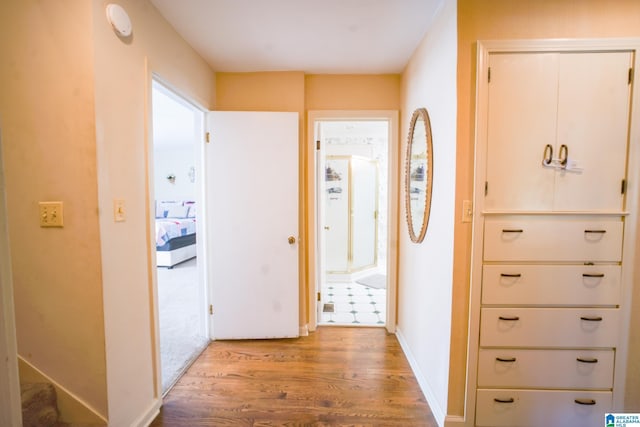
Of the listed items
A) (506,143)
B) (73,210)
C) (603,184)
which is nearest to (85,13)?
(73,210)

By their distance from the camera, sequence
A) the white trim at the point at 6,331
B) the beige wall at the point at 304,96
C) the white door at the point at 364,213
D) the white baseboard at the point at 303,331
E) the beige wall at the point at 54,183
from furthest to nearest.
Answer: the white door at the point at 364,213 < the white baseboard at the point at 303,331 < the beige wall at the point at 304,96 < the beige wall at the point at 54,183 < the white trim at the point at 6,331

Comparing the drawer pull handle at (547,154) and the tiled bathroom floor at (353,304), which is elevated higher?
the drawer pull handle at (547,154)

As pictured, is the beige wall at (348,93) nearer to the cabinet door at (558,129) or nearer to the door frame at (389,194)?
the door frame at (389,194)

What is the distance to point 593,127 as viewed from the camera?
4.57ft

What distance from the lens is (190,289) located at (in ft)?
12.8

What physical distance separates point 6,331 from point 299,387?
5.67ft

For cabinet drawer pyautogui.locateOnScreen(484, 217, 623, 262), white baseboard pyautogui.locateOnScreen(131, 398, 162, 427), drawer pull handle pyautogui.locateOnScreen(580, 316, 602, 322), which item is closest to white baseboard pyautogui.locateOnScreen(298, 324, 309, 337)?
white baseboard pyautogui.locateOnScreen(131, 398, 162, 427)

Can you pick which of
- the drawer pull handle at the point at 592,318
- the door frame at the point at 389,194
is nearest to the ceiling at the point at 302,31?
the door frame at the point at 389,194

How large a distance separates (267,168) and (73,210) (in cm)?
137

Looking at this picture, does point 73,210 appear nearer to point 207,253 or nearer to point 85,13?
point 85,13

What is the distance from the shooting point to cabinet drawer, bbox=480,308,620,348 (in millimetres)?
1452

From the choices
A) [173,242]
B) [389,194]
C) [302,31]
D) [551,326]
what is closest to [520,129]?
[551,326]

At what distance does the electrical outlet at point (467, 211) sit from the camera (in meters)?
1.46

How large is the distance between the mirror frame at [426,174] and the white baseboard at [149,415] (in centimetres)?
203
